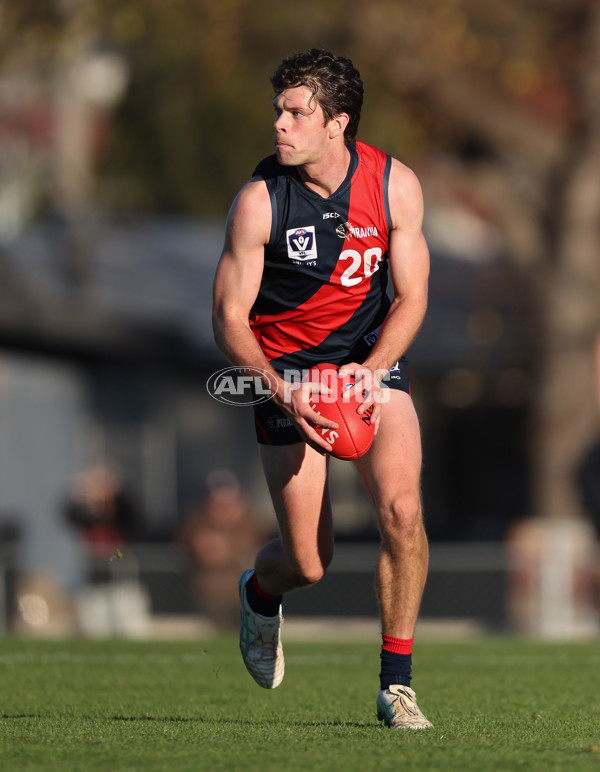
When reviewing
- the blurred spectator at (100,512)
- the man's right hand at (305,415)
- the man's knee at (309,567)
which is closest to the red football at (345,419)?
the man's right hand at (305,415)

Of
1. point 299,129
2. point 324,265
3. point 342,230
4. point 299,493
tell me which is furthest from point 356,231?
point 299,493

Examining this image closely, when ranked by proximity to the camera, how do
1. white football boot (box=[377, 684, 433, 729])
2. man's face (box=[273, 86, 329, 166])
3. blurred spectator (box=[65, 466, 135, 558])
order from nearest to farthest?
1. white football boot (box=[377, 684, 433, 729])
2. man's face (box=[273, 86, 329, 166])
3. blurred spectator (box=[65, 466, 135, 558])

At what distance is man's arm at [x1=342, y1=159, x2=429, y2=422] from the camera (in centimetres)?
644

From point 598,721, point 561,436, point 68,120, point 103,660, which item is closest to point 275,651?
point 598,721

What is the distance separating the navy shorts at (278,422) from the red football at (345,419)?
343mm

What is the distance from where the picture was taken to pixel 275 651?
7082 mm

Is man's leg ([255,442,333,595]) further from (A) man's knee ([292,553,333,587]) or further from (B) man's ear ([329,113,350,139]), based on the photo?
(B) man's ear ([329,113,350,139])

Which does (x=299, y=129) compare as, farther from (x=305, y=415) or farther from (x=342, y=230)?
(x=305, y=415)

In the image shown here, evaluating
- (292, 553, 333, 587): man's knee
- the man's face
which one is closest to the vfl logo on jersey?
the man's face

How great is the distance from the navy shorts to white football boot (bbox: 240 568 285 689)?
33.4 inches

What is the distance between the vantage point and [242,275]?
6.49m

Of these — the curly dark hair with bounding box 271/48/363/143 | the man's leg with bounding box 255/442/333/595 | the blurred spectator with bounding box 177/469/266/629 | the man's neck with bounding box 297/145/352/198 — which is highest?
the curly dark hair with bounding box 271/48/363/143

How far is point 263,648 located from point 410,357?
16.9 meters

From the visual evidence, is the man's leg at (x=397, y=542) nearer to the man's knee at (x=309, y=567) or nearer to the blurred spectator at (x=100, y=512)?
the man's knee at (x=309, y=567)
